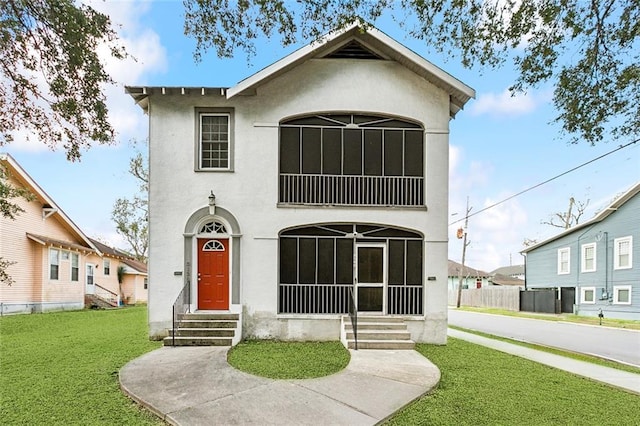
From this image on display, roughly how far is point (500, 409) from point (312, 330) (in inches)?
210

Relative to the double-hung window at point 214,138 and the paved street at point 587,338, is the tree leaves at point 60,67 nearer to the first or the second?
the double-hung window at point 214,138

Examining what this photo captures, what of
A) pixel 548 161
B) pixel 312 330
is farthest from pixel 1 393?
pixel 548 161

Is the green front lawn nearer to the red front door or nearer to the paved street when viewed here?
the red front door

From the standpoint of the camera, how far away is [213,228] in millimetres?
10086

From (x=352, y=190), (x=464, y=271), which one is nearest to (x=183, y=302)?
(x=352, y=190)

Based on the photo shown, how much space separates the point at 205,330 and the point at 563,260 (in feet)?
80.1

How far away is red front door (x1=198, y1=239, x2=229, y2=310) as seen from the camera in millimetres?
10008

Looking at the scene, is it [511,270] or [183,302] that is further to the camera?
[511,270]

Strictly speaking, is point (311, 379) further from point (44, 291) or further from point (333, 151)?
point (44, 291)

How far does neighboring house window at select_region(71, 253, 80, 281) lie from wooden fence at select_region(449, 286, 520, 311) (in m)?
29.0

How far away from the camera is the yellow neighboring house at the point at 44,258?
16531mm

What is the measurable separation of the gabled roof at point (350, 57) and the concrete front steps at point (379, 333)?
6.45 meters

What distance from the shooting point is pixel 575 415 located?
5281 millimetres

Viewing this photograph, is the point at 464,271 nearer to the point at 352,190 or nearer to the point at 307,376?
the point at 352,190
